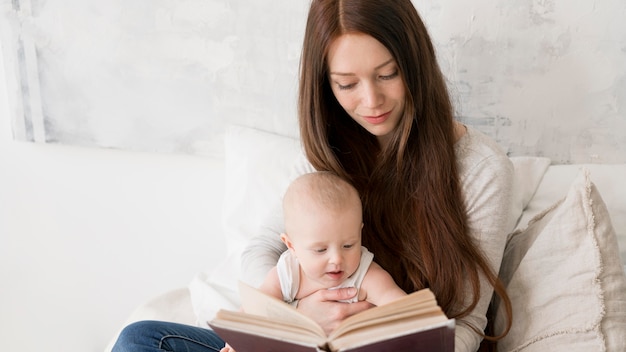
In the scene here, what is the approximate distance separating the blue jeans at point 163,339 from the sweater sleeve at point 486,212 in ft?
1.94

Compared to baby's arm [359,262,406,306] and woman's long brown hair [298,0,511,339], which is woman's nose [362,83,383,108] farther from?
baby's arm [359,262,406,306]

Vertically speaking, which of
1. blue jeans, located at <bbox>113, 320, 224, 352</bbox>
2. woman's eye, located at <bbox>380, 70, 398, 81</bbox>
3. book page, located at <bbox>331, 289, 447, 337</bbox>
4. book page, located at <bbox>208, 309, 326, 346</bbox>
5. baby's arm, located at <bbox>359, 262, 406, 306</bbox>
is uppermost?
woman's eye, located at <bbox>380, 70, 398, 81</bbox>

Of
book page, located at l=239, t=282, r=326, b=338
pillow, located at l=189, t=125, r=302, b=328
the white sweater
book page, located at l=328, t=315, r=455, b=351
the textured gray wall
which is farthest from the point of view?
pillow, located at l=189, t=125, r=302, b=328

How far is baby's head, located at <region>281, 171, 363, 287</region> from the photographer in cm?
144

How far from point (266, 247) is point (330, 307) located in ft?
1.07

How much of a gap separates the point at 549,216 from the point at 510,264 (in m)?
0.14

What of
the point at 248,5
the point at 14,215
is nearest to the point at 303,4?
the point at 248,5

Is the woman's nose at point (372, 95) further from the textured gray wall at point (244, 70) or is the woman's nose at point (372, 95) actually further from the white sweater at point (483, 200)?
the textured gray wall at point (244, 70)

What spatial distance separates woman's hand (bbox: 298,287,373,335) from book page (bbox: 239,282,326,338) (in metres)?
0.14

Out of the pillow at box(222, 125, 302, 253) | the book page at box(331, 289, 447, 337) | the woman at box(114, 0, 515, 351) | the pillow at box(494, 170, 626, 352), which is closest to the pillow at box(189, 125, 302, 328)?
the pillow at box(222, 125, 302, 253)

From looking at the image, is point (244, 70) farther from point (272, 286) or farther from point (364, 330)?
point (364, 330)

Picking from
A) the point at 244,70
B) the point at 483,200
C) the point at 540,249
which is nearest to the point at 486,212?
the point at 483,200

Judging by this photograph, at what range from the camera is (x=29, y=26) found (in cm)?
227

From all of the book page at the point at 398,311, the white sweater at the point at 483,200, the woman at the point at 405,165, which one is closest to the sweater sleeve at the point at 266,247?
the woman at the point at 405,165
